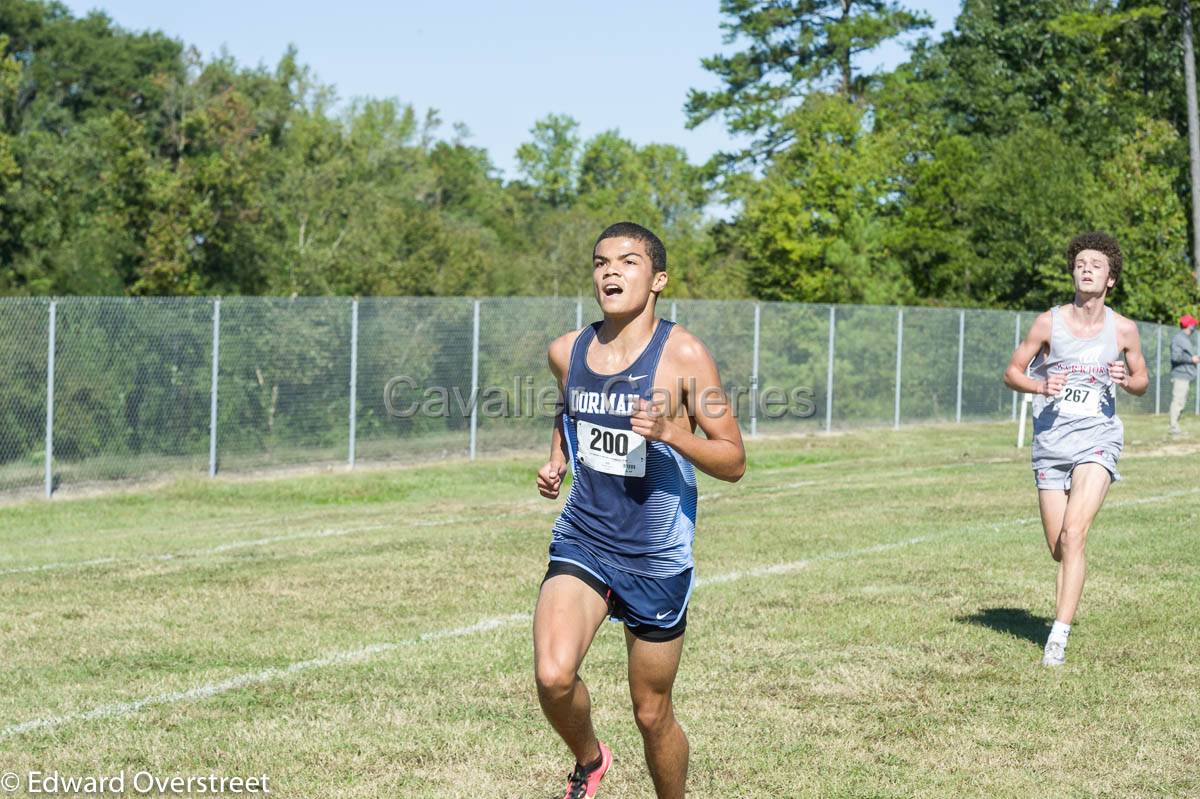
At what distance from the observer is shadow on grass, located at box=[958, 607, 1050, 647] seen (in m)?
8.47

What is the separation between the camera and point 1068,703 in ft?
22.4

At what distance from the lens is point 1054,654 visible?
7590mm

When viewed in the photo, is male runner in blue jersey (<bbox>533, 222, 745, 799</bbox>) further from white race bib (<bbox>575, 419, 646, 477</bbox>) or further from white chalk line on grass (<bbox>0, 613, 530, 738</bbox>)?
white chalk line on grass (<bbox>0, 613, 530, 738</bbox>)

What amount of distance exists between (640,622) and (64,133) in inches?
1878

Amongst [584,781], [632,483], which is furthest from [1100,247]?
[584,781]

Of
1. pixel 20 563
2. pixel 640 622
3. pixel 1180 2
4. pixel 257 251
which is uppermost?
pixel 1180 2

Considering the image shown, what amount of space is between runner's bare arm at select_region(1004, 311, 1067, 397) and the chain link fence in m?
12.4

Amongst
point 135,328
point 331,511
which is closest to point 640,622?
point 331,511

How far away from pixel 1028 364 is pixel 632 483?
4.00 meters

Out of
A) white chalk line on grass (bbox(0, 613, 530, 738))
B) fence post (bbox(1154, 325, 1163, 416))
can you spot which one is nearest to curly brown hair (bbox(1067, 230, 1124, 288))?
white chalk line on grass (bbox(0, 613, 530, 738))

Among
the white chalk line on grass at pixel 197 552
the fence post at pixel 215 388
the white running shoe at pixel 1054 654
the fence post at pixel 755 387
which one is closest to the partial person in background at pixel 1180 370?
the fence post at pixel 755 387

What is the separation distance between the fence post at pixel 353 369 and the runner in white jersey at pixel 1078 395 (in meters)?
13.4

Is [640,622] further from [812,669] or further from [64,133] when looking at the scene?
[64,133]

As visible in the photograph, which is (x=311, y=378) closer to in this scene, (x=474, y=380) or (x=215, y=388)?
A: (x=215, y=388)
